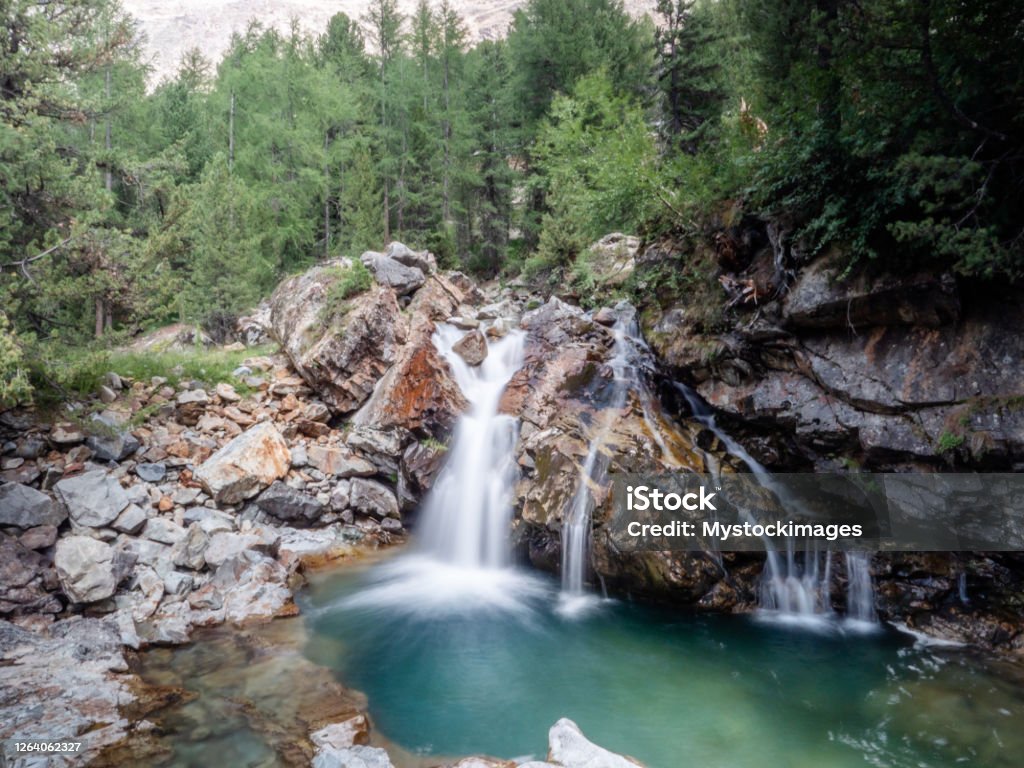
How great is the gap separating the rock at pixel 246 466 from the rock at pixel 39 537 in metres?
2.51

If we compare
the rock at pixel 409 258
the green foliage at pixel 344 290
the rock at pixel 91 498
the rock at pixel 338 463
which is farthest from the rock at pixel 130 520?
the rock at pixel 409 258

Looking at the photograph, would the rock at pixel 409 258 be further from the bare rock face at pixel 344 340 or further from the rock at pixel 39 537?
the rock at pixel 39 537

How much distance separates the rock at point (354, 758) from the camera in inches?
192

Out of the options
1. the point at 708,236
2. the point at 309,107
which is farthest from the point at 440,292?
the point at 309,107

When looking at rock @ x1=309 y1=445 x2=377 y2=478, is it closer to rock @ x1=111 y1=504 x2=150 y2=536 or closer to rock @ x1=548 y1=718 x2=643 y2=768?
rock @ x1=111 y1=504 x2=150 y2=536

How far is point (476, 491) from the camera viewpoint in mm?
11180

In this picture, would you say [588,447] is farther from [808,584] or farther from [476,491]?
[808,584]

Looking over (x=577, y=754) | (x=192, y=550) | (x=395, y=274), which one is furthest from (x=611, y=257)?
(x=577, y=754)

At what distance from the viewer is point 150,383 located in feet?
41.2

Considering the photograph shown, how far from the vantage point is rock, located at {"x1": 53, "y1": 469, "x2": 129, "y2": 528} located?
880 cm

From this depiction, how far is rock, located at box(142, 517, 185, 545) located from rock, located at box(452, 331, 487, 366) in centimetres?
696

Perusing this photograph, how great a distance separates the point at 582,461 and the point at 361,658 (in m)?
4.56

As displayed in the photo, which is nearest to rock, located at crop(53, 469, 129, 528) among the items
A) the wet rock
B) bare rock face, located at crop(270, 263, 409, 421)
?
the wet rock

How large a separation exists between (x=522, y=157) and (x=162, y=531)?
24.3 meters
